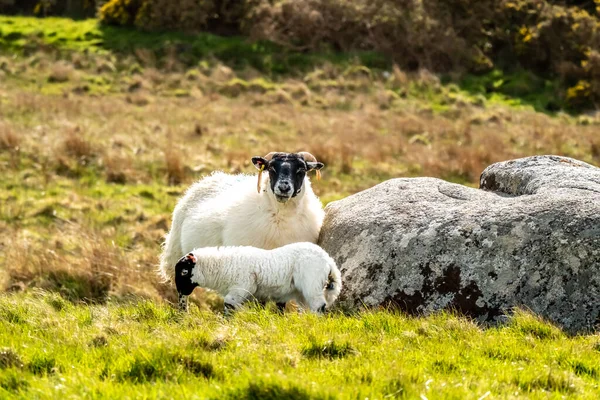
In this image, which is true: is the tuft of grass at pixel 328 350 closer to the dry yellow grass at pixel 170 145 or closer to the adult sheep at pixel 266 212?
the adult sheep at pixel 266 212

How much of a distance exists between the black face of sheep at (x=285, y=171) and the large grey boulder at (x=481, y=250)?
2.17 ft

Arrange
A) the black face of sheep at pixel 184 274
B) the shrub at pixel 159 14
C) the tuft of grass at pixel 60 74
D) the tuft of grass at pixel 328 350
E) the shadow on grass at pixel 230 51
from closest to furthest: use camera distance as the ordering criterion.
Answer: the tuft of grass at pixel 328 350 < the black face of sheep at pixel 184 274 < the tuft of grass at pixel 60 74 < the shadow on grass at pixel 230 51 < the shrub at pixel 159 14

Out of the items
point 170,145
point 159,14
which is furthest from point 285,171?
point 159,14

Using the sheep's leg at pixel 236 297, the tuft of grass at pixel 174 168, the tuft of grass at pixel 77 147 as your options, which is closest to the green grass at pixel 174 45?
the tuft of grass at pixel 77 147

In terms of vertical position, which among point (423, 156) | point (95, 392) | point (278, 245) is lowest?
point (423, 156)

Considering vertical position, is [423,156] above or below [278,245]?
below

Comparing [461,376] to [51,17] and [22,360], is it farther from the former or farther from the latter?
[51,17]

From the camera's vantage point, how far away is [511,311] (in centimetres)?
654

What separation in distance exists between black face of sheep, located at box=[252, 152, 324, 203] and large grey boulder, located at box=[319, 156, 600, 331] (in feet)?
2.17

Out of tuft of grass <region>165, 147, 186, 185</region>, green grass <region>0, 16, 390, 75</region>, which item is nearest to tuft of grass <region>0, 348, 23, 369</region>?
tuft of grass <region>165, 147, 186, 185</region>

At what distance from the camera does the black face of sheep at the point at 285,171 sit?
799 centimetres

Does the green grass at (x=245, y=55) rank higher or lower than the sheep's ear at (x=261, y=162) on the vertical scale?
lower

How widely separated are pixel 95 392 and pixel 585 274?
424 centimetres

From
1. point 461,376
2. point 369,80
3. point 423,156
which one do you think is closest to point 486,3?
point 369,80
